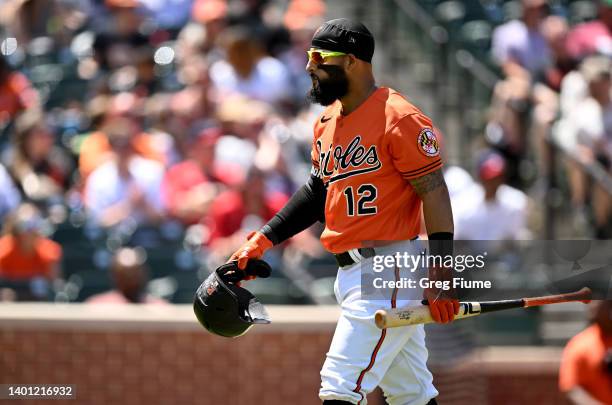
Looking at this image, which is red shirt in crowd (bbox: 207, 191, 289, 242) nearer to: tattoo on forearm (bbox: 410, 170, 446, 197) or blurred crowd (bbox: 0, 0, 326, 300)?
blurred crowd (bbox: 0, 0, 326, 300)

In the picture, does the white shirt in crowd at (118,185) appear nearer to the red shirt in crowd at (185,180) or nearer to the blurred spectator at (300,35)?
the red shirt in crowd at (185,180)

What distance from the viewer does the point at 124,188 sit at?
29.7 ft

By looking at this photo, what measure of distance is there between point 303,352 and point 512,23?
13.3 ft

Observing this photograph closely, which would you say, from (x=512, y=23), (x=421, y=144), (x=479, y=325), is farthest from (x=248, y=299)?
(x=512, y=23)

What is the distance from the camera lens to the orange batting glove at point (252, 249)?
5184 millimetres

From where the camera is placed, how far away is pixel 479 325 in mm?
7836

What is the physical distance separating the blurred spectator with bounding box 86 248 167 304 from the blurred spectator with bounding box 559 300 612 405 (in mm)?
2937

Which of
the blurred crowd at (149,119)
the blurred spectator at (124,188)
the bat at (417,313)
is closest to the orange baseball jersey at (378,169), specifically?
the bat at (417,313)

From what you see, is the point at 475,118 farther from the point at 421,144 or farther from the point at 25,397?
the point at 421,144

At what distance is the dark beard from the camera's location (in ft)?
16.4

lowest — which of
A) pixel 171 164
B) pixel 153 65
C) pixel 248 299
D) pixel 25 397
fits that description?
pixel 25 397

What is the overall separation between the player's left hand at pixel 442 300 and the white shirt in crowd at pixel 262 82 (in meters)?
5.17

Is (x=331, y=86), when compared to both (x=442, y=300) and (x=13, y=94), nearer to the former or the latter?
(x=442, y=300)

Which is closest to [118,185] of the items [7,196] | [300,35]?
[7,196]
